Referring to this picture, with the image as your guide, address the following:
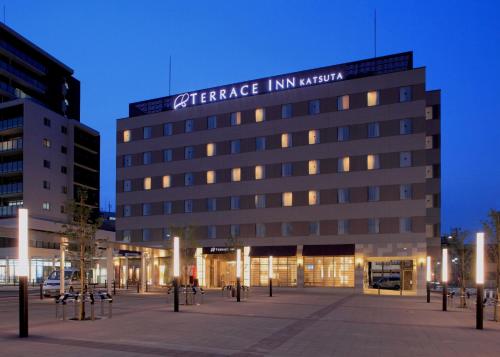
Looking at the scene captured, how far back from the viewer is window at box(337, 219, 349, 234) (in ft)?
186

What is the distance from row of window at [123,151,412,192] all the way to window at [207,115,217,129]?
5324mm

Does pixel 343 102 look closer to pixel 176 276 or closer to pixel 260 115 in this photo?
pixel 260 115

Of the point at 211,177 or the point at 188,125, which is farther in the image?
the point at 188,125

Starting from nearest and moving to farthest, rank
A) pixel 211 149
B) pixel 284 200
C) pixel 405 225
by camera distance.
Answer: pixel 405 225 → pixel 284 200 → pixel 211 149

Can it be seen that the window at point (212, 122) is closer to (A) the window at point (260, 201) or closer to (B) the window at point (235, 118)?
(B) the window at point (235, 118)

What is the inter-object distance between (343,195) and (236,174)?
42.8ft

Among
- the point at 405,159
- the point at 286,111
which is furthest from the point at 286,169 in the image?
the point at 405,159

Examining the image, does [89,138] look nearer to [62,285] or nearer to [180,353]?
[62,285]

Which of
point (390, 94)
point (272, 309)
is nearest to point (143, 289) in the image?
point (272, 309)

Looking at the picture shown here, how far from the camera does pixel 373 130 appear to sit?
5616 cm

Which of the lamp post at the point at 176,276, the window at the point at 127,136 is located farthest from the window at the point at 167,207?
the lamp post at the point at 176,276

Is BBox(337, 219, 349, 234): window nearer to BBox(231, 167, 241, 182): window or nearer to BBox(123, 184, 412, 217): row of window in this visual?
BBox(123, 184, 412, 217): row of window

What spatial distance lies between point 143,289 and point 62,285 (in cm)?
1104

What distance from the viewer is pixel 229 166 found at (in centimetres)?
6388
